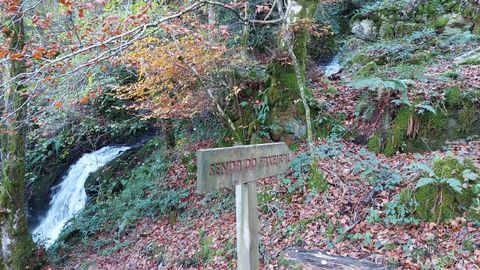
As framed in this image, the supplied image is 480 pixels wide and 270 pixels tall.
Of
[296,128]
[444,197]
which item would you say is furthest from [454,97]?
[296,128]

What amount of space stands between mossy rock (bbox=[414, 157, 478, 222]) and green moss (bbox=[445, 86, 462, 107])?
73.9 inches

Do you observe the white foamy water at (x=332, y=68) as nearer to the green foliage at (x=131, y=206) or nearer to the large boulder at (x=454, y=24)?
the large boulder at (x=454, y=24)

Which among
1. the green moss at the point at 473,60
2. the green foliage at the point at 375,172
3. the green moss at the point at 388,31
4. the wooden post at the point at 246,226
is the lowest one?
the green foliage at the point at 375,172

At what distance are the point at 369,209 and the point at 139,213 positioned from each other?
5727mm

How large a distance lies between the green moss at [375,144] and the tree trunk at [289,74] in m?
1.37

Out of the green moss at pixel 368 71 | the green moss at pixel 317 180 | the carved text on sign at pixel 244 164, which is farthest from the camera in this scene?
the green moss at pixel 368 71

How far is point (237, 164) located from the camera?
2.93 meters

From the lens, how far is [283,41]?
725 cm

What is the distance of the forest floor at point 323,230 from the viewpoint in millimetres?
4223

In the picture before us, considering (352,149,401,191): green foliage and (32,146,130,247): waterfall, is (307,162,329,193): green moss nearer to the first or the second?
(352,149,401,191): green foliage

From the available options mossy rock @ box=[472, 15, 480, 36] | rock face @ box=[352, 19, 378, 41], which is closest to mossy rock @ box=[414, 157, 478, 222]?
mossy rock @ box=[472, 15, 480, 36]

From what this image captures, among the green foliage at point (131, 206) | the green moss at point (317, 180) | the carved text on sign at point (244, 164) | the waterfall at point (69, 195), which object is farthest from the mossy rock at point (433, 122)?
the waterfall at point (69, 195)

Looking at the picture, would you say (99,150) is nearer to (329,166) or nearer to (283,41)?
(283,41)

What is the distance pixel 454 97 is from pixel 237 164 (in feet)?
17.2
